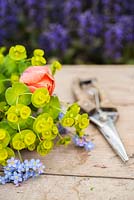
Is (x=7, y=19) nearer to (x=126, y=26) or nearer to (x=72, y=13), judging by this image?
(x=72, y=13)

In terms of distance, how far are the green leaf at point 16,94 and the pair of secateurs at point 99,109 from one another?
202 mm

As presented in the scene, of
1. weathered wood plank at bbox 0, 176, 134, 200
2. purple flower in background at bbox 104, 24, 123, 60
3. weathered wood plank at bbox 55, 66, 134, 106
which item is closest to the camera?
weathered wood plank at bbox 0, 176, 134, 200

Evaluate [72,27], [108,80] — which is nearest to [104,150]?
[108,80]

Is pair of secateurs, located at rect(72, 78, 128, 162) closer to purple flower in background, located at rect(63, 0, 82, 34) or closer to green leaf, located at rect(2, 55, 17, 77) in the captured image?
green leaf, located at rect(2, 55, 17, 77)

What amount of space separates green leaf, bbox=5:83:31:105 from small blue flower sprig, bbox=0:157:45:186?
101mm

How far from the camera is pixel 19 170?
87cm

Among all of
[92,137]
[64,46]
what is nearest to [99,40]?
[64,46]

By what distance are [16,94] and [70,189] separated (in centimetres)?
19

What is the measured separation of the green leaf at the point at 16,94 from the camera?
35.0 inches

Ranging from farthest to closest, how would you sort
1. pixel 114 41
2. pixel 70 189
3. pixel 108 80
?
pixel 114 41
pixel 108 80
pixel 70 189

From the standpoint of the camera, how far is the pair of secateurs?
979 millimetres

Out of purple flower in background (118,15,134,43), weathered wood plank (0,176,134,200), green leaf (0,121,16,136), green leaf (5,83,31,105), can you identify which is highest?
green leaf (5,83,31,105)

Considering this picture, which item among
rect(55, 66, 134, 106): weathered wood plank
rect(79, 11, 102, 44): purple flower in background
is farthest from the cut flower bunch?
rect(79, 11, 102, 44): purple flower in background

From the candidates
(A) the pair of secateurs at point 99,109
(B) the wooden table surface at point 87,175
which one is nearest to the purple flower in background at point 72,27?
(A) the pair of secateurs at point 99,109
